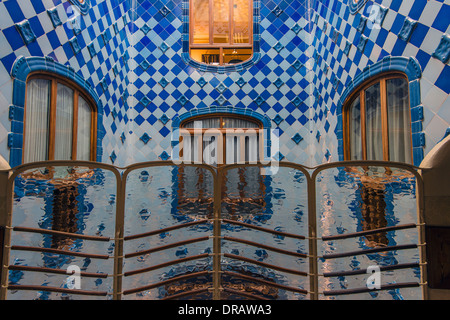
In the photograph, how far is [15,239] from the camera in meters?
1.72

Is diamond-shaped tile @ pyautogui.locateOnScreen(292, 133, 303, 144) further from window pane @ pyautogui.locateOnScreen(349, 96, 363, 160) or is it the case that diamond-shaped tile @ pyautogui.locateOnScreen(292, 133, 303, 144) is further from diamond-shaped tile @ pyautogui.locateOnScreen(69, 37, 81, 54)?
diamond-shaped tile @ pyautogui.locateOnScreen(69, 37, 81, 54)

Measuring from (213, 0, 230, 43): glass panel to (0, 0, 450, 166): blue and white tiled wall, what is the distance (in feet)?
1.82

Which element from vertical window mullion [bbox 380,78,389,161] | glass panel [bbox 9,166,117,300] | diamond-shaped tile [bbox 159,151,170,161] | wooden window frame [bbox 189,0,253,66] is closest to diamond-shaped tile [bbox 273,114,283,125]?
wooden window frame [bbox 189,0,253,66]

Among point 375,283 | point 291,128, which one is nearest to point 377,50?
point 291,128

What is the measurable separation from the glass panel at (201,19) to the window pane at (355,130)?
2962 millimetres

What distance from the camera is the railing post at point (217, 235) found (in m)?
1.78

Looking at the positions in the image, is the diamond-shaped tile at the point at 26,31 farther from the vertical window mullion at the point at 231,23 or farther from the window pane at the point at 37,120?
the vertical window mullion at the point at 231,23

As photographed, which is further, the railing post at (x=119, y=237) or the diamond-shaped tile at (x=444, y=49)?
the diamond-shaped tile at (x=444, y=49)

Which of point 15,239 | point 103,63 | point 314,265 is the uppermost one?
point 103,63

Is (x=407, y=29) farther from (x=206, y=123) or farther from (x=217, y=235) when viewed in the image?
(x=206, y=123)

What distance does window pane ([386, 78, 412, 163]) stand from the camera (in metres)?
3.19

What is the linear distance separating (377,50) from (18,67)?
3685mm

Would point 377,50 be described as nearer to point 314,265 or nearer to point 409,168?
point 409,168

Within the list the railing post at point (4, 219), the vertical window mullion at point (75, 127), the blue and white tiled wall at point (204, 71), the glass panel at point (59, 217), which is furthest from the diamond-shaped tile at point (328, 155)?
the railing post at point (4, 219)
